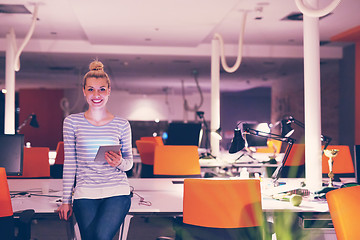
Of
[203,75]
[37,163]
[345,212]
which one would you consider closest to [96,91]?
[345,212]

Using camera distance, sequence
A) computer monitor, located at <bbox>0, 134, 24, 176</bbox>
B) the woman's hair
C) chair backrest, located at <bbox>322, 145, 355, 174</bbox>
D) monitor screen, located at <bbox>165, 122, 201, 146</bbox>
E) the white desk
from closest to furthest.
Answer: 1. the woman's hair
2. the white desk
3. computer monitor, located at <bbox>0, 134, 24, 176</bbox>
4. chair backrest, located at <bbox>322, 145, 355, 174</bbox>
5. monitor screen, located at <bbox>165, 122, 201, 146</bbox>

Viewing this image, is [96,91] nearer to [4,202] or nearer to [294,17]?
[4,202]

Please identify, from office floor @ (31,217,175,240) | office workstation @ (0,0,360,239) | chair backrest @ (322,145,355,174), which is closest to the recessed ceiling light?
office workstation @ (0,0,360,239)

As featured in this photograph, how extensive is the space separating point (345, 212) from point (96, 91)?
1.52 meters

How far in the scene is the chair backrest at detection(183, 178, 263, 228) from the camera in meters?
2.28

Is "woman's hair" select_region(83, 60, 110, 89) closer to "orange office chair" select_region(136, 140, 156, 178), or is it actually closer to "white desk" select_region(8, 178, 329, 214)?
"white desk" select_region(8, 178, 329, 214)

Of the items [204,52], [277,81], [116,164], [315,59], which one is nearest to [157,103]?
[277,81]

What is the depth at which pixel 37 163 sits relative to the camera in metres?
4.65

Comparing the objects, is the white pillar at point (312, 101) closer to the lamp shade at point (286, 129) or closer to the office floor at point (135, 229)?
the lamp shade at point (286, 129)

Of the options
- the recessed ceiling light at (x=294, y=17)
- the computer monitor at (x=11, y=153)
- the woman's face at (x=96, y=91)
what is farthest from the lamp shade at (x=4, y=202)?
the recessed ceiling light at (x=294, y=17)

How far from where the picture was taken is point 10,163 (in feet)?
10.2

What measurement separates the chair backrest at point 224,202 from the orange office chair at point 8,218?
38.0 inches

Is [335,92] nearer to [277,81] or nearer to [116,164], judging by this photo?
[277,81]

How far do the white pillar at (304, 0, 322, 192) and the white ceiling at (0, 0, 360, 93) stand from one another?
2.37 m
